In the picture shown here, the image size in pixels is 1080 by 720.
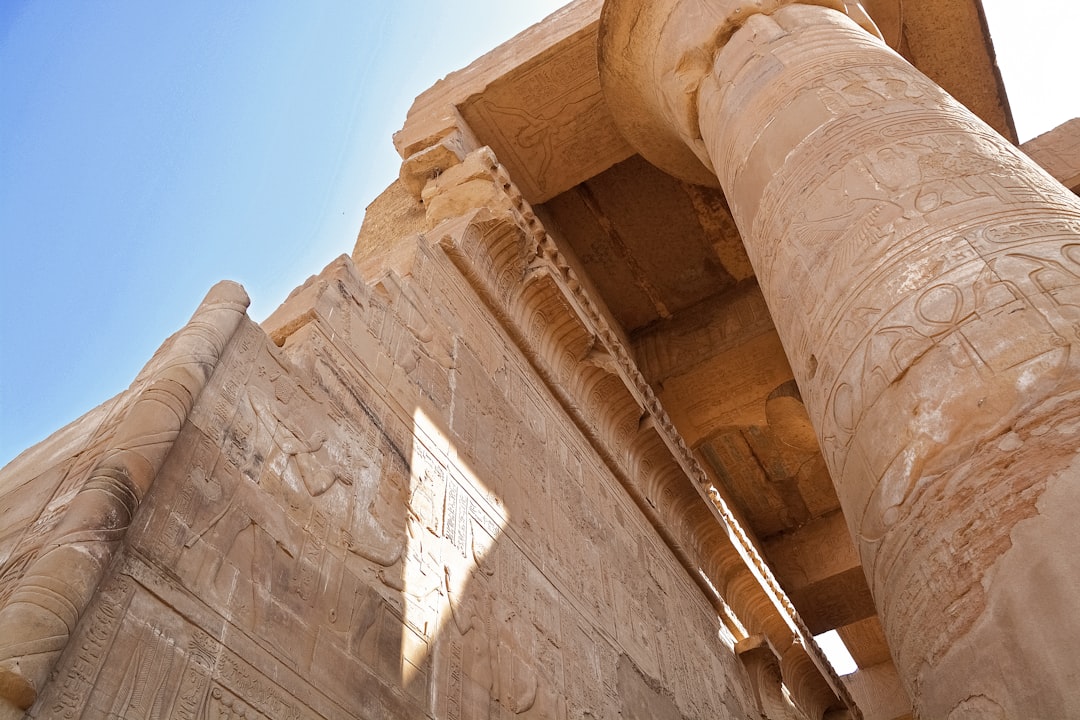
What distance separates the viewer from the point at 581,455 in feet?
16.8

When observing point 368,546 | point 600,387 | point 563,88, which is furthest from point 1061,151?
point 368,546

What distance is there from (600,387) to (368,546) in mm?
3419

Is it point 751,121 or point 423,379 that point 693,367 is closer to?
point 751,121

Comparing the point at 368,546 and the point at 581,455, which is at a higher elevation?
the point at 368,546

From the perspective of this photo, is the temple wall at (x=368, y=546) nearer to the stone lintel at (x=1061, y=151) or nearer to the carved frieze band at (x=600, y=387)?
the carved frieze band at (x=600, y=387)

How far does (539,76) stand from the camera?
7246 millimetres

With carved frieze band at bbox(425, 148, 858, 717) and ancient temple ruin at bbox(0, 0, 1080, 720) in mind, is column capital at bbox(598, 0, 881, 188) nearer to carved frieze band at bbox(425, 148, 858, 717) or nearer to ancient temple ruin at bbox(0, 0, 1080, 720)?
ancient temple ruin at bbox(0, 0, 1080, 720)

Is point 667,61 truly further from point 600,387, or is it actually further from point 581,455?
point 581,455

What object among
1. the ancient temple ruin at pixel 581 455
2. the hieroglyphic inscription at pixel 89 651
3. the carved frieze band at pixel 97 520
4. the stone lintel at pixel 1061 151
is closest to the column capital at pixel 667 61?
the ancient temple ruin at pixel 581 455

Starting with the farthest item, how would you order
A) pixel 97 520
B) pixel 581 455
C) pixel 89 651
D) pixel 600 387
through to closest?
pixel 600 387
pixel 581 455
pixel 97 520
pixel 89 651

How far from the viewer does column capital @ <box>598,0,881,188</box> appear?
499 centimetres

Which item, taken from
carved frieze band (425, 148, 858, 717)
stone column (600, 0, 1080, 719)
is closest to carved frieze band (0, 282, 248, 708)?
stone column (600, 0, 1080, 719)

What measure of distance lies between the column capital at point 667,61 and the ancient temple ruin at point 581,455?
0.02 meters

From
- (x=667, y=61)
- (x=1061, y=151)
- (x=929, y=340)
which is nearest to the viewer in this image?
(x=929, y=340)
